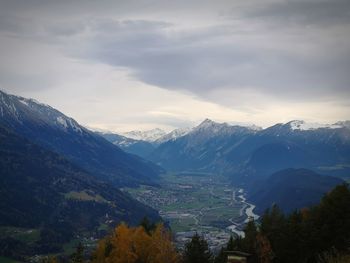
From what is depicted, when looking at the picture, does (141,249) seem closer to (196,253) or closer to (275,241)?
(196,253)

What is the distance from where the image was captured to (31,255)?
7761 inches

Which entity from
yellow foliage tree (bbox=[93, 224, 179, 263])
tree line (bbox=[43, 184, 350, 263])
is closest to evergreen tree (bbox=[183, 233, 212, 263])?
tree line (bbox=[43, 184, 350, 263])

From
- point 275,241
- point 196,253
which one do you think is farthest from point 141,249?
point 275,241

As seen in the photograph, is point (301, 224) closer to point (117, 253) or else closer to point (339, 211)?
point (339, 211)

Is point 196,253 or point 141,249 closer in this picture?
point 196,253

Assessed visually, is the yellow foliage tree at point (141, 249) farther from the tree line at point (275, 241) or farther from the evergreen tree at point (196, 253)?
the evergreen tree at point (196, 253)

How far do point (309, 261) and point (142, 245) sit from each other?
26.5 metres


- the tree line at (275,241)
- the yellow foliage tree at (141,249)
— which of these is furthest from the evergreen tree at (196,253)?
the yellow foliage tree at (141,249)

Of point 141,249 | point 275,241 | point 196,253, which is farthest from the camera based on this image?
point 141,249

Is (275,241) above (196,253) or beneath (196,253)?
above

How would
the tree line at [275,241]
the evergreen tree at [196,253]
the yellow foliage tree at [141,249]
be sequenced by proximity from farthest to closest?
the yellow foliage tree at [141,249] < the evergreen tree at [196,253] < the tree line at [275,241]

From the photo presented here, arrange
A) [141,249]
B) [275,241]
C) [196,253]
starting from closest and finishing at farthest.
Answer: [196,253] → [275,241] → [141,249]

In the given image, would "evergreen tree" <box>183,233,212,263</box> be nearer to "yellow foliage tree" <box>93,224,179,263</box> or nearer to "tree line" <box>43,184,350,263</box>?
"tree line" <box>43,184,350,263</box>

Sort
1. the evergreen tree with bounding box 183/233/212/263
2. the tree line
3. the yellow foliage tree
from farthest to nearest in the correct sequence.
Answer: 1. the yellow foliage tree
2. the evergreen tree with bounding box 183/233/212/263
3. the tree line
